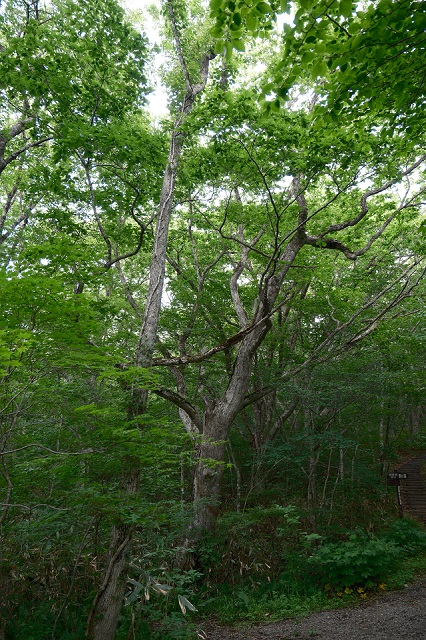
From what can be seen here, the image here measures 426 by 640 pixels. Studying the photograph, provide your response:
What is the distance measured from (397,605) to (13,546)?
19.3 feet

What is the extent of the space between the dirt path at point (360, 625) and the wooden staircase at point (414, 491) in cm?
634

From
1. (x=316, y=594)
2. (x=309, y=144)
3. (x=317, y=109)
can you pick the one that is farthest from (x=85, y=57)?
(x=316, y=594)

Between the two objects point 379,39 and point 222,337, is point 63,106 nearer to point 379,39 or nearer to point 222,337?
point 379,39

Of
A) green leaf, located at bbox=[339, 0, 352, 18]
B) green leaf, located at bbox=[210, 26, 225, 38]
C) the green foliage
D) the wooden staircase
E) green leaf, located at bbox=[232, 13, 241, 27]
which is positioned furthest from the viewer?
the wooden staircase

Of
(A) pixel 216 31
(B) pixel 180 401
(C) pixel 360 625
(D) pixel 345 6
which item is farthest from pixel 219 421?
(D) pixel 345 6

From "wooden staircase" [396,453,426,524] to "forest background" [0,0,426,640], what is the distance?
0.96 meters

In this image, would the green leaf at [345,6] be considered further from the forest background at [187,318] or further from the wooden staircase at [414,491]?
the wooden staircase at [414,491]

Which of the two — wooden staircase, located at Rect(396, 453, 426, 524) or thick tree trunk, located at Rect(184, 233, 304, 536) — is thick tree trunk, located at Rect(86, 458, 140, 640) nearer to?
thick tree trunk, located at Rect(184, 233, 304, 536)

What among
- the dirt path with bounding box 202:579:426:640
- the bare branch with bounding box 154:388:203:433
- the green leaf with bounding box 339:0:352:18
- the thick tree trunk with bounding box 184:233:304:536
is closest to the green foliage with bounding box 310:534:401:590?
the dirt path with bounding box 202:579:426:640

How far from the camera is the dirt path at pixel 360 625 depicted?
5254 millimetres

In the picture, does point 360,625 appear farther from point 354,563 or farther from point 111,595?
point 111,595

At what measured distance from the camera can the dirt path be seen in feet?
17.2

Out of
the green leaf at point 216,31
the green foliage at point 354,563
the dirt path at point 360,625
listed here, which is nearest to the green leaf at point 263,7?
the green leaf at point 216,31

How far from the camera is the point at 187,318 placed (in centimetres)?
975
